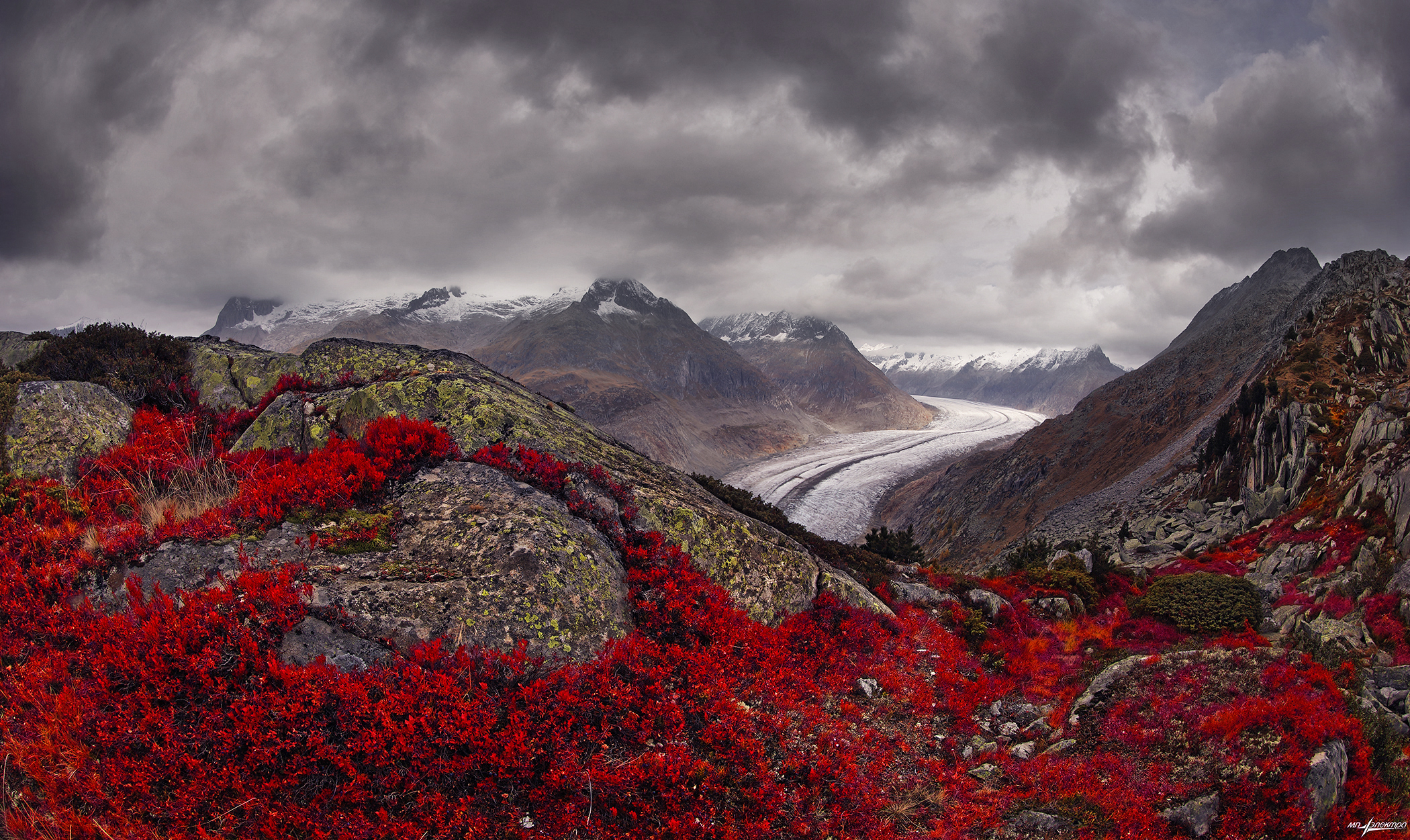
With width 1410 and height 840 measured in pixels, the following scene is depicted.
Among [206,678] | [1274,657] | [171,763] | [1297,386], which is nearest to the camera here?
[171,763]

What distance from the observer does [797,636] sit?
11.3m

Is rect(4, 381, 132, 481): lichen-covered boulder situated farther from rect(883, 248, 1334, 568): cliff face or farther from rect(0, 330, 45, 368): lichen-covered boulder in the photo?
rect(883, 248, 1334, 568): cliff face

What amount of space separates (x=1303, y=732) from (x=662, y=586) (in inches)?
366

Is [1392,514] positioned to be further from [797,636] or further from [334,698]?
[334,698]

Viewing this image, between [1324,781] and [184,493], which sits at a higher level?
[184,493]

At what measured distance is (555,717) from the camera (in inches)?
286

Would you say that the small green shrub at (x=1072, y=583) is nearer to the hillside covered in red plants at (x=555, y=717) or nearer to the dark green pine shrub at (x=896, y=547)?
the hillside covered in red plants at (x=555, y=717)

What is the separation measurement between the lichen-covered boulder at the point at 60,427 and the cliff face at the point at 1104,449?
5629cm

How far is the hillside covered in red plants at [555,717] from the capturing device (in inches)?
234

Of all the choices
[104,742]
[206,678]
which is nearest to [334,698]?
[206,678]

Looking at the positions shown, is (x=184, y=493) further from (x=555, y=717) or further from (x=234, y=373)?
(x=555, y=717)

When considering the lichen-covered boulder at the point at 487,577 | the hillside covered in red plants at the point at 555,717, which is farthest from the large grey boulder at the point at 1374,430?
the lichen-covered boulder at the point at 487,577

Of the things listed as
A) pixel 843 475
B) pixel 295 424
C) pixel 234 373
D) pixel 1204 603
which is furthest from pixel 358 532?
pixel 843 475

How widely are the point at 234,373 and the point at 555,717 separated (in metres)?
14.8
